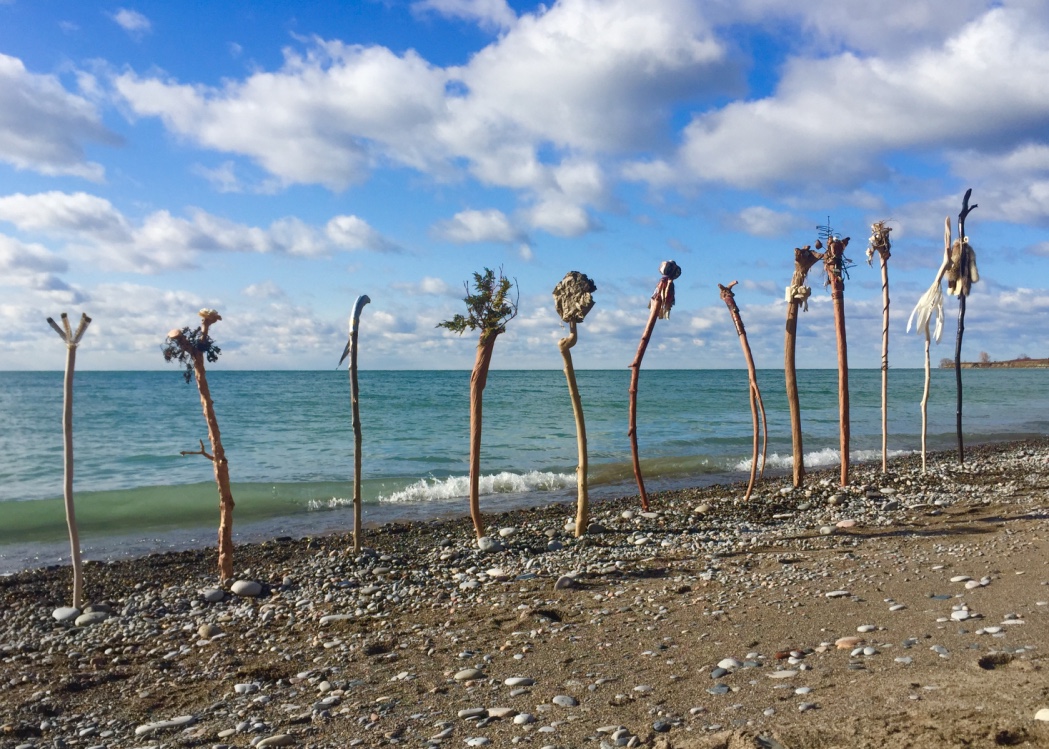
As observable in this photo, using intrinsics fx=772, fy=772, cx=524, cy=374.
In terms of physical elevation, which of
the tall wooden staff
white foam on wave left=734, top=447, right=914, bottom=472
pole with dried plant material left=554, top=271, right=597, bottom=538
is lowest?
white foam on wave left=734, top=447, right=914, bottom=472

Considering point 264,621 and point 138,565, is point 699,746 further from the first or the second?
point 138,565

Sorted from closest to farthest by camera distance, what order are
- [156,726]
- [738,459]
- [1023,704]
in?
[1023,704], [156,726], [738,459]

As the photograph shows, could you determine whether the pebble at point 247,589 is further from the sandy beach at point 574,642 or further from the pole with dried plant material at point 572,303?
the pole with dried plant material at point 572,303

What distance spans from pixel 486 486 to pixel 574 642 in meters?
12.7

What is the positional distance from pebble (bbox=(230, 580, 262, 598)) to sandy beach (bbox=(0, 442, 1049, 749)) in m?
0.03

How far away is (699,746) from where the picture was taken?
13.4ft

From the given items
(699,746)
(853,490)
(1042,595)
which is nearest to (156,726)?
(699,746)

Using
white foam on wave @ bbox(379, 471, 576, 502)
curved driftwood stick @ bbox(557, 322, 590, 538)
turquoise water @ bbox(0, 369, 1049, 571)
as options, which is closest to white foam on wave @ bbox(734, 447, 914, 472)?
turquoise water @ bbox(0, 369, 1049, 571)

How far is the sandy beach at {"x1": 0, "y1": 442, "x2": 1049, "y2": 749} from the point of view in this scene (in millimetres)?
4516

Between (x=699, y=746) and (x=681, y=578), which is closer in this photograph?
(x=699, y=746)

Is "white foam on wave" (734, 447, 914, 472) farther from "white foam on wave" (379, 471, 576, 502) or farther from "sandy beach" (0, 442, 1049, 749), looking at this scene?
"sandy beach" (0, 442, 1049, 749)

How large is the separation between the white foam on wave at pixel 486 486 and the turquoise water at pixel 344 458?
52 mm

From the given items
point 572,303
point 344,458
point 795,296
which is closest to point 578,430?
point 572,303

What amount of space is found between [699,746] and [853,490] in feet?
34.1
